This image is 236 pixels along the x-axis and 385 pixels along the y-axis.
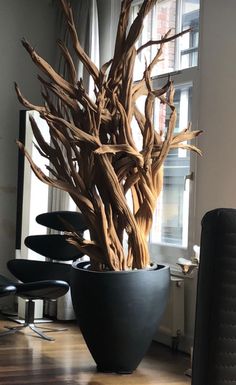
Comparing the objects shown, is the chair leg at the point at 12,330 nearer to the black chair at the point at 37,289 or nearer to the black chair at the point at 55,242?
the black chair at the point at 37,289

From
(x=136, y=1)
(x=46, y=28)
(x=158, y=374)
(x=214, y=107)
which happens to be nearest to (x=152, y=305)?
(x=158, y=374)

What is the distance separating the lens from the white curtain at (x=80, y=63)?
4992 millimetres

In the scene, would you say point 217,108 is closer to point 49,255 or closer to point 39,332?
point 49,255

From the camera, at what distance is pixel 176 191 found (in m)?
4.53

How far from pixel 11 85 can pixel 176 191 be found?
2116 mm

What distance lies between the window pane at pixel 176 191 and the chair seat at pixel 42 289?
3.10 feet

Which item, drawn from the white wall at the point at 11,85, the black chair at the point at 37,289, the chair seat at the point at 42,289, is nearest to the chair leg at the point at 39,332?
the black chair at the point at 37,289

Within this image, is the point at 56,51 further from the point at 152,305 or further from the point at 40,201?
the point at 152,305

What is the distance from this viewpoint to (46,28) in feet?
18.9

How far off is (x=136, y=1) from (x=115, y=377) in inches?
126

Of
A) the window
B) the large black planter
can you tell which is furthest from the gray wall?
the large black planter

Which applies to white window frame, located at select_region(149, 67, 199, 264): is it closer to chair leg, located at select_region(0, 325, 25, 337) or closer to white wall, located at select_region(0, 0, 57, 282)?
chair leg, located at select_region(0, 325, 25, 337)

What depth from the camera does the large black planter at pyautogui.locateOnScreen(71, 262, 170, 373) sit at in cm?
340

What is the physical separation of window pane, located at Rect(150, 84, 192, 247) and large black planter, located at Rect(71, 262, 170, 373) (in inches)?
38.0
